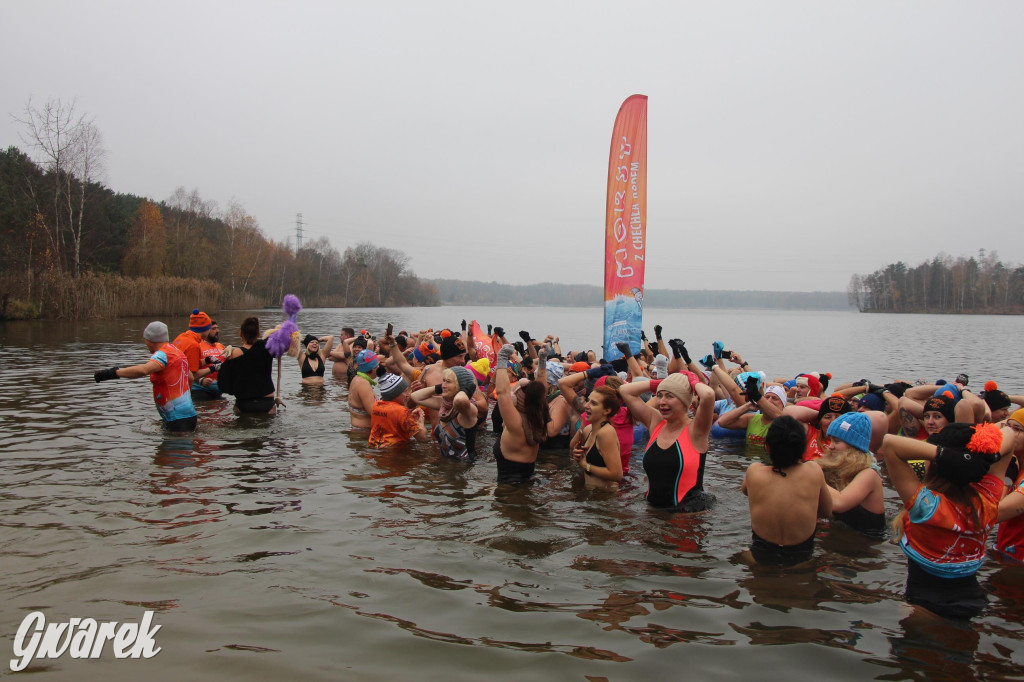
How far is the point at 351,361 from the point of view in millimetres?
15164

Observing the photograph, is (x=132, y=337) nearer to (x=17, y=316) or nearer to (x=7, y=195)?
(x=17, y=316)

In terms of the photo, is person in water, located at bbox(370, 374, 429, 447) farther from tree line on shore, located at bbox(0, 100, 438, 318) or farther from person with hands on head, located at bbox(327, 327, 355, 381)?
tree line on shore, located at bbox(0, 100, 438, 318)

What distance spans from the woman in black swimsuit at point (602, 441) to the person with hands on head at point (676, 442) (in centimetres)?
30

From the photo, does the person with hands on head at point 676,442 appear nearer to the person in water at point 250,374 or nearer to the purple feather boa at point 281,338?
the purple feather boa at point 281,338

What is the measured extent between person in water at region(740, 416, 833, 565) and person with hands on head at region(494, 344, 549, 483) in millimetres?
2192

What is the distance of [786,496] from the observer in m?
4.11

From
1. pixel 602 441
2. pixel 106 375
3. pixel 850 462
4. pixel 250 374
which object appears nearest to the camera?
pixel 850 462

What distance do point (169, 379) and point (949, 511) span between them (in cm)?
828

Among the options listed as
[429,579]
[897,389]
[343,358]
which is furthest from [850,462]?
[343,358]

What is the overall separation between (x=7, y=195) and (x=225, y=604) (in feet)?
153

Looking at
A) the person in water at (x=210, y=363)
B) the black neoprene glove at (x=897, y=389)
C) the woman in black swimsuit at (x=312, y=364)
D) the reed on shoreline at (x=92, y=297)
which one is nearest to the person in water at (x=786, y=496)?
the black neoprene glove at (x=897, y=389)

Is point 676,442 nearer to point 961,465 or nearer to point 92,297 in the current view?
point 961,465

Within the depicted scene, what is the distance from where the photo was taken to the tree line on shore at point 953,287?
3632 inches

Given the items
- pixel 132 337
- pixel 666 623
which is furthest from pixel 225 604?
pixel 132 337
